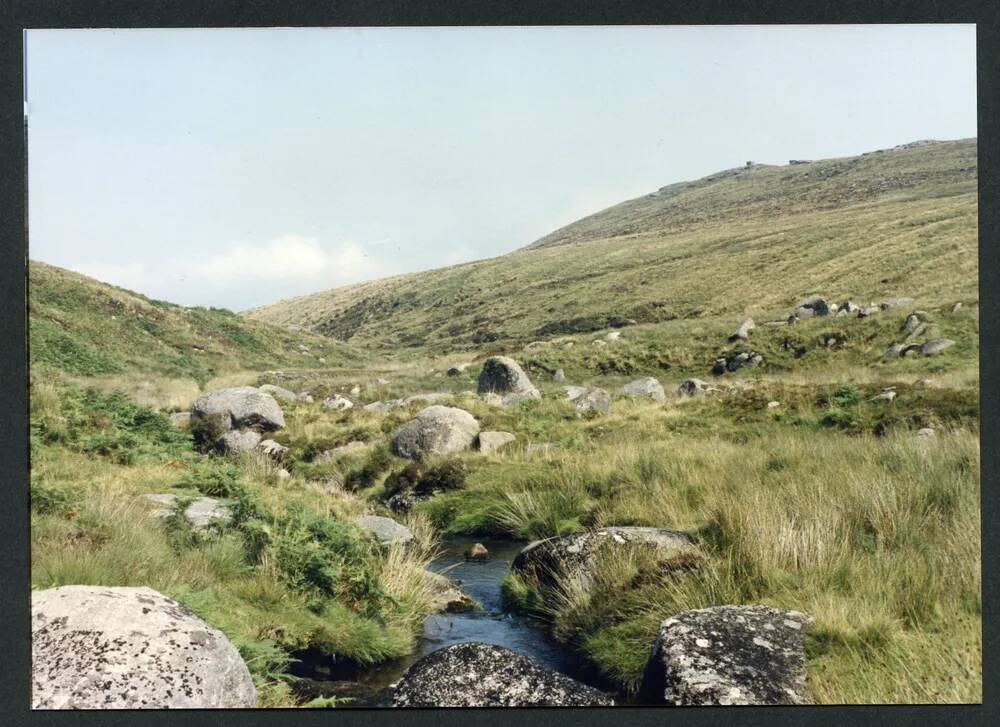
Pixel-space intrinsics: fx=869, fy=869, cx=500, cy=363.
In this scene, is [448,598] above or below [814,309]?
below

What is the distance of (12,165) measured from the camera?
722 cm

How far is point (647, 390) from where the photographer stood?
26906 millimetres

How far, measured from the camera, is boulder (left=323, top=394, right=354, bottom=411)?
24875 millimetres

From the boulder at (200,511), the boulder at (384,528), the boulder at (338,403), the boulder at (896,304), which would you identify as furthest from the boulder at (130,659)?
the boulder at (896,304)

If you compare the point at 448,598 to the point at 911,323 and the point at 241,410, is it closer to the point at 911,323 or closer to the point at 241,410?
the point at 241,410

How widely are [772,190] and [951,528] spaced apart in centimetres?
11324

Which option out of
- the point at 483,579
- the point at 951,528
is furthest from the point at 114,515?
the point at 951,528

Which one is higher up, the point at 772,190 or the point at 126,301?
the point at 772,190

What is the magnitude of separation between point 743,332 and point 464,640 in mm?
29377

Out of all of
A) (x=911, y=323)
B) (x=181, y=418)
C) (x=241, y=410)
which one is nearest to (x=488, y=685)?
(x=241, y=410)

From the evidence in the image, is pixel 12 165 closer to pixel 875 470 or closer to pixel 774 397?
pixel 875 470

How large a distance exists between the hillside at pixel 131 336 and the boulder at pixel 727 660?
75.4 feet

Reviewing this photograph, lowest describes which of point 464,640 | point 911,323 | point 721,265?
point 464,640

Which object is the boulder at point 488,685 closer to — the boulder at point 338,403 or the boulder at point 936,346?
the boulder at point 338,403
